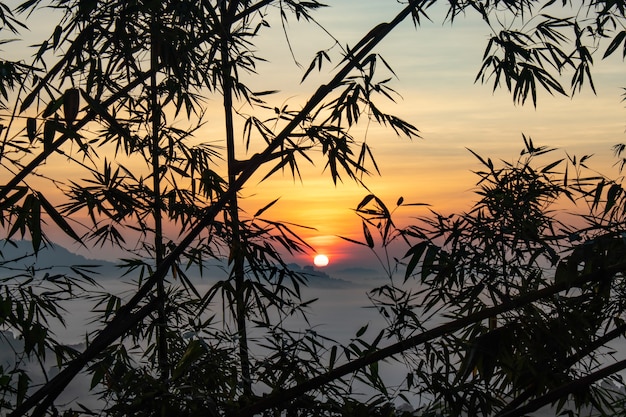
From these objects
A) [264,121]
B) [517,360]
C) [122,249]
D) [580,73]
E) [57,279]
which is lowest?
[517,360]

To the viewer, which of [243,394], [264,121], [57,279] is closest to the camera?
[243,394]

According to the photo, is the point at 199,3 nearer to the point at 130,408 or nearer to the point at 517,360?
the point at 130,408

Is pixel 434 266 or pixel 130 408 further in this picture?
pixel 434 266

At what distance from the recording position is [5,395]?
3.55 metres

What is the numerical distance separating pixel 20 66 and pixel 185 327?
1670 millimetres

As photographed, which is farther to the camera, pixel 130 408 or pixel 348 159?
pixel 348 159

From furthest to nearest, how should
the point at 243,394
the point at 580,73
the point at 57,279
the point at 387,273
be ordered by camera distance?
the point at 580,73, the point at 57,279, the point at 243,394, the point at 387,273

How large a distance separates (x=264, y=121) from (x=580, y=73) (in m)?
2.11

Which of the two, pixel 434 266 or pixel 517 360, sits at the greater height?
pixel 434 266

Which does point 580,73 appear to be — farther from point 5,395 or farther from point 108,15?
point 5,395

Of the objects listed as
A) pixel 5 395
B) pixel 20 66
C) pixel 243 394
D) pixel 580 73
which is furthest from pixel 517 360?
pixel 20 66

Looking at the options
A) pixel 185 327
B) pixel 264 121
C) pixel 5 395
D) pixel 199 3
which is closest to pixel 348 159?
pixel 264 121

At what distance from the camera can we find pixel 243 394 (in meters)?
3.20

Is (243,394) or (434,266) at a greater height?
(434,266)
